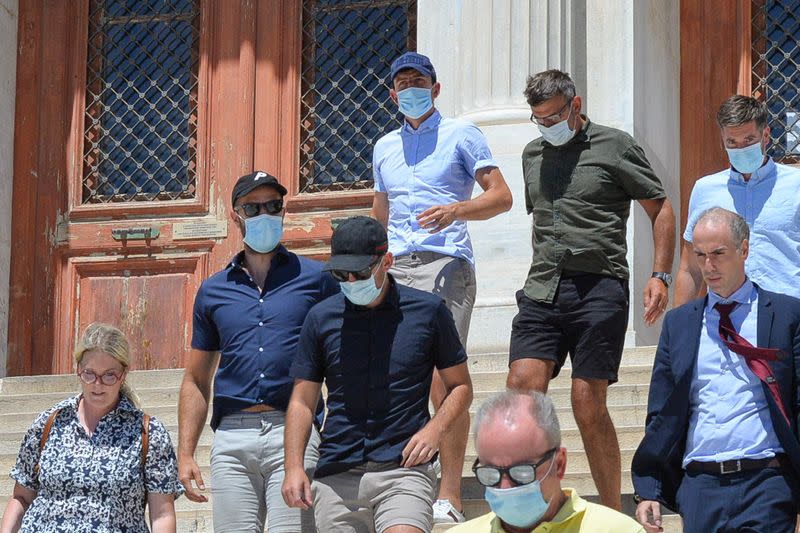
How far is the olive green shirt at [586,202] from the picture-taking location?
22.2 ft

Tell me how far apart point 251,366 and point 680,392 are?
170 cm

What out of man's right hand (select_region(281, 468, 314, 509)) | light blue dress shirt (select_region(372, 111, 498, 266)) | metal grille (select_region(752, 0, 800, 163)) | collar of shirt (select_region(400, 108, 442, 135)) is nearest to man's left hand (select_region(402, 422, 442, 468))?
man's right hand (select_region(281, 468, 314, 509))

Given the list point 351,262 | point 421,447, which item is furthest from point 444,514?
point 351,262

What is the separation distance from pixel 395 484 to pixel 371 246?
2.77 ft

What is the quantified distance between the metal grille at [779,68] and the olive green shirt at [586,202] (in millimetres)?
3724

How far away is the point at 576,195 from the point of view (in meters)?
6.87

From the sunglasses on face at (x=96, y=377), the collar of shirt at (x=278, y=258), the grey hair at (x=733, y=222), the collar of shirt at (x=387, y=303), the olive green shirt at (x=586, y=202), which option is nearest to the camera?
the grey hair at (x=733, y=222)

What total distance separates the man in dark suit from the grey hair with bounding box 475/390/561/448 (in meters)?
1.11

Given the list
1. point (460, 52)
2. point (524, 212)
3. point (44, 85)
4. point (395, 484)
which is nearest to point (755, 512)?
point (395, 484)

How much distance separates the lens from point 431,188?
23.5 ft

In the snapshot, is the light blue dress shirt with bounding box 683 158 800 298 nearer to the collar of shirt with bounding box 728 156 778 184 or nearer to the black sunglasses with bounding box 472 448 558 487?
the collar of shirt with bounding box 728 156 778 184

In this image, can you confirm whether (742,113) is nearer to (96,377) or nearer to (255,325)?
(255,325)

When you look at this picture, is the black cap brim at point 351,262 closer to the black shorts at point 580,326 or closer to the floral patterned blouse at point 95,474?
the floral patterned blouse at point 95,474

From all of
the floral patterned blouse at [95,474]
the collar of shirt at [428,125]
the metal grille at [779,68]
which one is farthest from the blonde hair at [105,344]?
the metal grille at [779,68]
